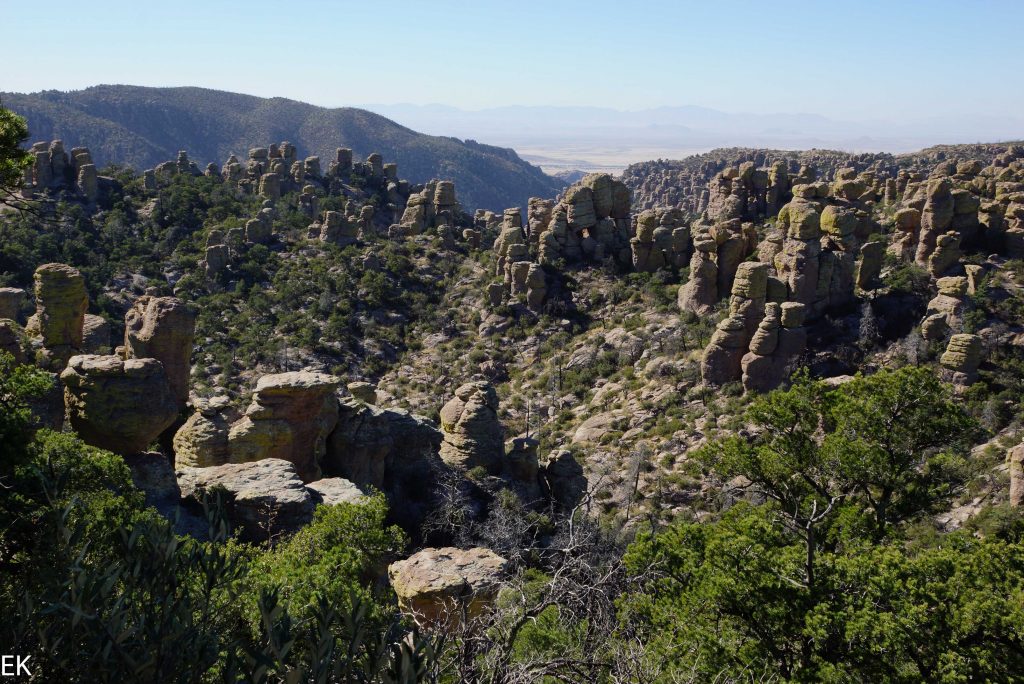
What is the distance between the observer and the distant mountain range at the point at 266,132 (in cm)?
14100

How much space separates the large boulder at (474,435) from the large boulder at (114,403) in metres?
8.98

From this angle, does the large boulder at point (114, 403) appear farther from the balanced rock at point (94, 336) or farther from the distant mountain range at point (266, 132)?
the distant mountain range at point (266, 132)

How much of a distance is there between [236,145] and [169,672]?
156m

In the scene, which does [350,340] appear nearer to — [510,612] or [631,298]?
[631,298]

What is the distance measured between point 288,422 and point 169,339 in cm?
488

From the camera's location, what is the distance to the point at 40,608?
6758 millimetres

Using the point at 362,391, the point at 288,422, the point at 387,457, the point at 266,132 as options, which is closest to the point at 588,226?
the point at 362,391

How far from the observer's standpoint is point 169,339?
2177 cm

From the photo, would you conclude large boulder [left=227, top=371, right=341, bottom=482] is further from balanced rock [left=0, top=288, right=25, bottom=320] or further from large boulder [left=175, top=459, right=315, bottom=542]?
balanced rock [left=0, top=288, right=25, bottom=320]

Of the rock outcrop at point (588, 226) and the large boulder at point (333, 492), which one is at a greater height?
the rock outcrop at point (588, 226)

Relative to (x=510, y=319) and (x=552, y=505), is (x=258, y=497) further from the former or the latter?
(x=510, y=319)

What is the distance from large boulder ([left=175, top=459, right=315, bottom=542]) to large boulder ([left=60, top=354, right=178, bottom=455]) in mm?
1650

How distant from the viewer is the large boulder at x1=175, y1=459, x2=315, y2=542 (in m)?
16.4

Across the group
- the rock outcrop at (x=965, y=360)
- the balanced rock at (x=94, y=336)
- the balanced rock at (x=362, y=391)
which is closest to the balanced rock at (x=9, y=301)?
the balanced rock at (x=94, y=336)
